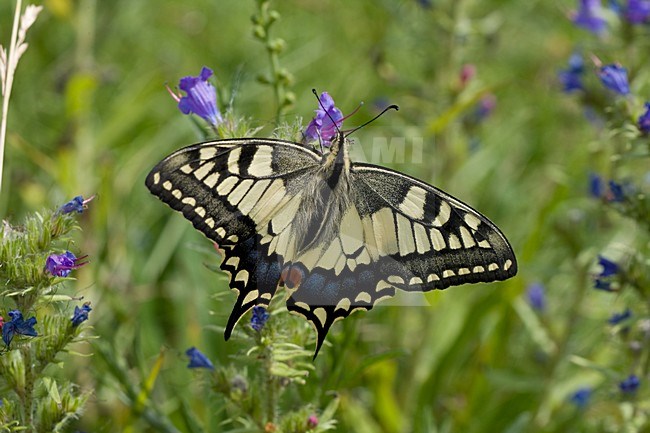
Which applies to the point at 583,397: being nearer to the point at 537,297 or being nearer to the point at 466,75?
the point at 537,297

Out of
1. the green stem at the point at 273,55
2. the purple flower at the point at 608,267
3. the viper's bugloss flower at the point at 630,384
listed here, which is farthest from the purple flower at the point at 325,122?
the viper's bugloss flower at the point at 630,384

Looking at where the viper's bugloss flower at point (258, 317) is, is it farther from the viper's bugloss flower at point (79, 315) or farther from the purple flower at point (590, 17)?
the purple flower at point (590, 17)

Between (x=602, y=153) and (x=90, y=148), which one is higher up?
(x=90, y=148)

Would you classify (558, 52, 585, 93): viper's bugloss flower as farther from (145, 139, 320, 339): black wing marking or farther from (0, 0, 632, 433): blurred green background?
(145, 139, 320, 339): black wing marking

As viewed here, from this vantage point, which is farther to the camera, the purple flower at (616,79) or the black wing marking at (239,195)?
the purple flower at (616,79)

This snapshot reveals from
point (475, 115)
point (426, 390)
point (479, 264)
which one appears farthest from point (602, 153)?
point (479, 264)

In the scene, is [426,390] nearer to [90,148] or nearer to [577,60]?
[577,60]
